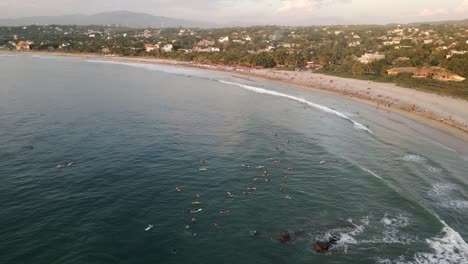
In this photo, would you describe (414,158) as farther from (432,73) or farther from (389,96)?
(432,73)

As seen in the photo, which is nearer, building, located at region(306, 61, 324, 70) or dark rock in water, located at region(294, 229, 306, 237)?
dark rock in water, located at region(294, 229, 306, 237)

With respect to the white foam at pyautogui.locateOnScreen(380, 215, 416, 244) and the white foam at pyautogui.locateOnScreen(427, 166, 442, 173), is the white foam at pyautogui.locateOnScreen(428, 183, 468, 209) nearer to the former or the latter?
the white foam at pyautogui.locateOnScreen(427, 166, 442, 173)

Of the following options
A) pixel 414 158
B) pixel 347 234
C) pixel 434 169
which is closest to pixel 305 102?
pixel 414 158

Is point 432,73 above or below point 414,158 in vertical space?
above

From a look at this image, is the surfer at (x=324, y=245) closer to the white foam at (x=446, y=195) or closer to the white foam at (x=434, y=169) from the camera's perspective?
the white foam at (x=446, y=195)

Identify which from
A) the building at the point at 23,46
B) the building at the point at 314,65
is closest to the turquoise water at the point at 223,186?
the building at the point at 314,65

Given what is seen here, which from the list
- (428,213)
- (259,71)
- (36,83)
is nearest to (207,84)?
(259,71)

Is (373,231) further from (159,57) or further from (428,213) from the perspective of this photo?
(159,57)

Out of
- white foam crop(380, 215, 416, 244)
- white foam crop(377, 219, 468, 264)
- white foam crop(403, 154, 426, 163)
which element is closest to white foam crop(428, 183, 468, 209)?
white foam crop(377, 219, 468, 264)
